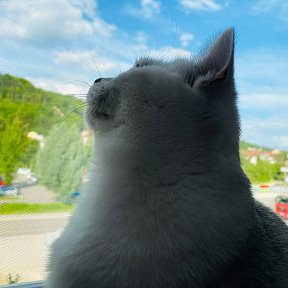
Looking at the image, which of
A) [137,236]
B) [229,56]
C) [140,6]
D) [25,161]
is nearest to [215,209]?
[137,236]

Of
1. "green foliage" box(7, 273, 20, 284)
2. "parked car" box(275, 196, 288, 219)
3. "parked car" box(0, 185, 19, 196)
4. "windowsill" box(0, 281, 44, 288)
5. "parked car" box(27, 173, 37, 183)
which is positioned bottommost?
"windowsill" box(0, 281, 44, 288)

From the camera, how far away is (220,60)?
0.66m

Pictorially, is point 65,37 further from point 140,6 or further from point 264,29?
point 264,29

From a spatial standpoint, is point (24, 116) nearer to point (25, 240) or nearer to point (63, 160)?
point (63, 160)

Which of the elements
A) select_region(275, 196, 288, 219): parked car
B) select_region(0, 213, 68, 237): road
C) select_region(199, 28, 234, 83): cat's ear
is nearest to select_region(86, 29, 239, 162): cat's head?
select_region(199, 28, 234, 83): cat's ear

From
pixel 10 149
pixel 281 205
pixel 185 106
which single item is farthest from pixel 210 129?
pixel 281 205

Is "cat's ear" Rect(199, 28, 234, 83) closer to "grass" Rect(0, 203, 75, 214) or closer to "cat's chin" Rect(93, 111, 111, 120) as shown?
"cat's chin" Rect(93, 111, 111, 120)

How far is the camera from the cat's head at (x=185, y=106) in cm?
66

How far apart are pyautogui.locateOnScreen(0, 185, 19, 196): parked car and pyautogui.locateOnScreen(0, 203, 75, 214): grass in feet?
0.09

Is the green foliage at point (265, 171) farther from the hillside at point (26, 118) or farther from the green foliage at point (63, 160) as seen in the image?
the green foliage at point (63, 160)

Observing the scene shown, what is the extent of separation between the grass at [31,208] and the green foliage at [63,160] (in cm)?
3

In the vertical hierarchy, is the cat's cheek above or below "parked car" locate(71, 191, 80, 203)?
above

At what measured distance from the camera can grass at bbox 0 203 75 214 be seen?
39.9 inches

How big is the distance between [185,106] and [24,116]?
0.52 m
